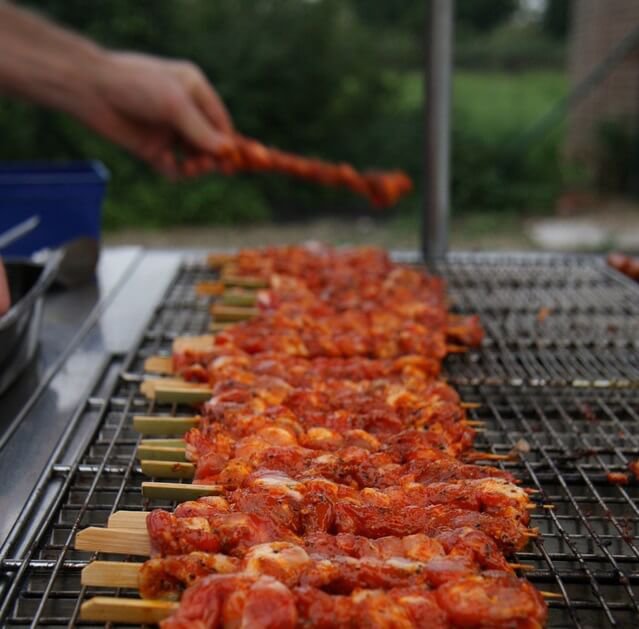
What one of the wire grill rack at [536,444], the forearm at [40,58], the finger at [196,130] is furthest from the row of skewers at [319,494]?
the forearm at [40,58]

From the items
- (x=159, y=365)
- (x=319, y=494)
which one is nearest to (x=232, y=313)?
(x=159, y=365)

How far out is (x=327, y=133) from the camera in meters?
15.4

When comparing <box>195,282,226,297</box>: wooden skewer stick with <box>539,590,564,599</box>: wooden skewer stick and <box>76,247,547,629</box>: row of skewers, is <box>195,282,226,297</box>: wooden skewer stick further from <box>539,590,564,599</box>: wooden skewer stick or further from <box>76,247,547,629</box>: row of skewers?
<box>539,590,564,599</box>: wooden skewer stick

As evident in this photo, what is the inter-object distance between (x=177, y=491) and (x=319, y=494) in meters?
0.44

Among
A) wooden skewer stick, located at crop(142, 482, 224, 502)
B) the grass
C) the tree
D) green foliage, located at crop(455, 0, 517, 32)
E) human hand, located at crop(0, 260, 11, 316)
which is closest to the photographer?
wooden skewer stick, located at crop(142, 482, 224, 502)

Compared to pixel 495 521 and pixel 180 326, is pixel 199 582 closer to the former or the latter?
pixel 495 521

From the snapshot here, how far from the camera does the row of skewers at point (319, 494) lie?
1.95 m

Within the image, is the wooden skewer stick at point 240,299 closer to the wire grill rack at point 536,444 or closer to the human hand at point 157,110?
the wire grill rack at point 536,444

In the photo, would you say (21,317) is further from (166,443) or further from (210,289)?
(210,289)

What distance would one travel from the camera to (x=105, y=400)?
316cm

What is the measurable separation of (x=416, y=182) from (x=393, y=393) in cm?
1243

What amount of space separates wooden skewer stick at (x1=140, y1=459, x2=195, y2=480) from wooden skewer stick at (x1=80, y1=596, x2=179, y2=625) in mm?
681

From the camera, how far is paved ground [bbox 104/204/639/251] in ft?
43.0

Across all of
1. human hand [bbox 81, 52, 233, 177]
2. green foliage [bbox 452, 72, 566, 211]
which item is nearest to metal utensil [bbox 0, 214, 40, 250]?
human hand [bbox 81, 52, 233, 177]
